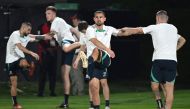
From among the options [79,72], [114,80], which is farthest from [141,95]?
[114,80]

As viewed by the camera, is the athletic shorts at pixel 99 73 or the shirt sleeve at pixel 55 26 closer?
the athletic shorts at pixel 99 73

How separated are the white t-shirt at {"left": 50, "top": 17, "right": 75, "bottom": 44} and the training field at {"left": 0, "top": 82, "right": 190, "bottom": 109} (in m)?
1.69

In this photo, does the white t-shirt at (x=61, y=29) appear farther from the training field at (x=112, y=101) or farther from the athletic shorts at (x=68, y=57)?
the training field at (x=112, y=101)

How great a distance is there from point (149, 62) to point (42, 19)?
4559mm

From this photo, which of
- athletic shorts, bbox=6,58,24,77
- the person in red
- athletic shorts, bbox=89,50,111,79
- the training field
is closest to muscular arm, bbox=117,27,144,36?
athletic shorts, bbox=89,50,111,79

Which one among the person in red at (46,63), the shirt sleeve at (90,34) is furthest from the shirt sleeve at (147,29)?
the person in red at (46,63)

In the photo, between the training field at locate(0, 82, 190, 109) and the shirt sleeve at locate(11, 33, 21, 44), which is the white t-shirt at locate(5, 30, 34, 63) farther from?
the training field at locate(0, 82, 190, 109)

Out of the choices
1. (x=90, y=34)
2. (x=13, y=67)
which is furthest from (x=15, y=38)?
(x=90, y=34)

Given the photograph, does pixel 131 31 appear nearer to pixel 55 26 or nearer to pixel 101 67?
pixel 101 67

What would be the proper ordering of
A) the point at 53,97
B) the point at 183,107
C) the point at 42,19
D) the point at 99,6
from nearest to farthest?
the point at 183,107, the point at 53,97, the point at 42,19, the point at 99,6

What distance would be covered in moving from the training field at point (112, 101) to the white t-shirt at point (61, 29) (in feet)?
5.56

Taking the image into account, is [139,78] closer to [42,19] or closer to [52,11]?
[42,19]

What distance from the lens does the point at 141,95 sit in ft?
82.0

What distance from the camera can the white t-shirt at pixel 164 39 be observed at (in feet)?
55.5
